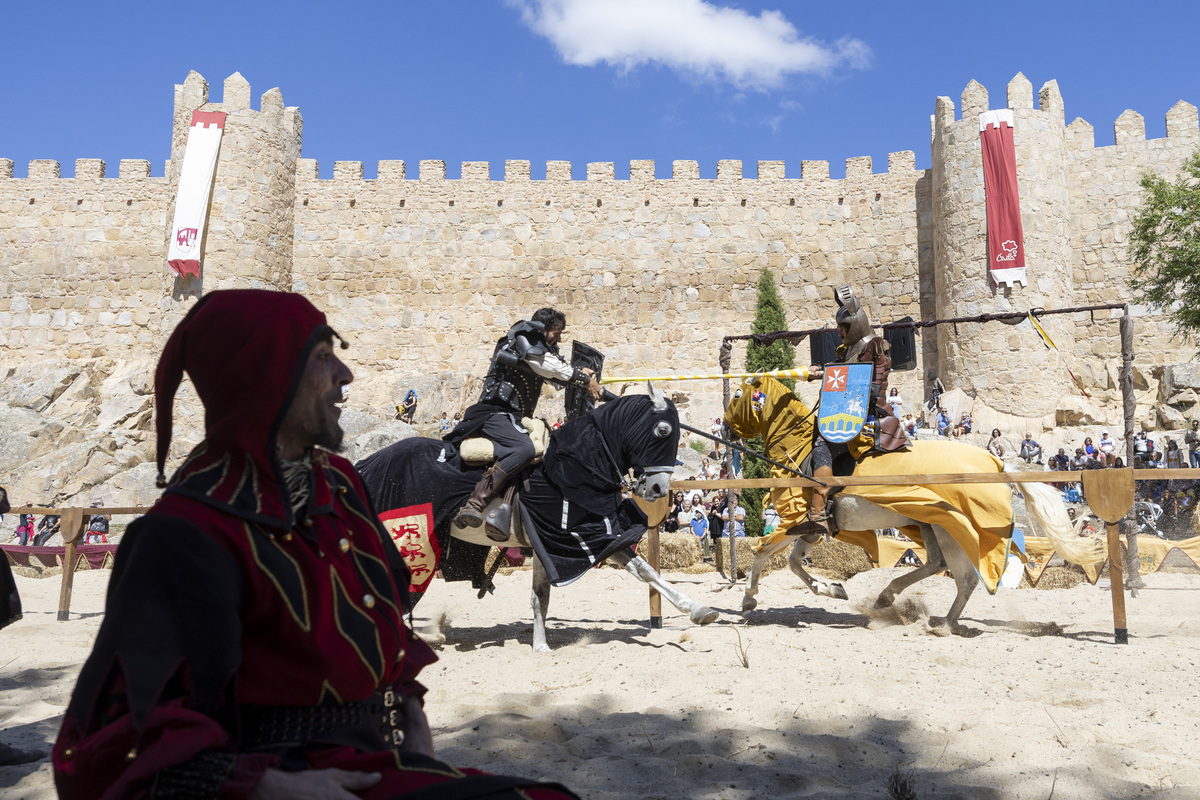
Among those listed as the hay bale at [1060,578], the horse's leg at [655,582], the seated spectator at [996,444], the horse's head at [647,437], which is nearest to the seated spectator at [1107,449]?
the seated spectator at [996,444]

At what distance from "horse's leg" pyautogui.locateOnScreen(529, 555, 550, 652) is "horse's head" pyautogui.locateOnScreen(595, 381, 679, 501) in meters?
0.91

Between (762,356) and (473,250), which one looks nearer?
(762,356)

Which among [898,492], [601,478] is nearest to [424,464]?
[601,478]

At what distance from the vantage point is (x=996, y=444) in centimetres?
1708

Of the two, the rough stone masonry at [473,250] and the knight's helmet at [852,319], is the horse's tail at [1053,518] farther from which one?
the rough stone masonry at [473,250]

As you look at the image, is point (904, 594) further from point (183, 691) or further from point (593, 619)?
point (183, 691)

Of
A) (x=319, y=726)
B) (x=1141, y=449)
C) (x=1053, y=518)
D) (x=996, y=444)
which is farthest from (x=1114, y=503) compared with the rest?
(x=996, y=444)

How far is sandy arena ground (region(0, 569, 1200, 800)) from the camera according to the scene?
2908mm

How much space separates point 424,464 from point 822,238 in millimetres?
20062

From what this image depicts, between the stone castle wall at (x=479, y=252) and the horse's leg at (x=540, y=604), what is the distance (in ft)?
56.5

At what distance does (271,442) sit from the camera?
59.6 inches

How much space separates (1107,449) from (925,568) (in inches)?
448

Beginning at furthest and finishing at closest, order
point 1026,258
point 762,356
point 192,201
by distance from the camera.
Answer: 1. point 192,201
2. point 1026,258
3. point 762,356

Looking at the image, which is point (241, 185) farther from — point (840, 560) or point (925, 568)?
point (925, 568)
